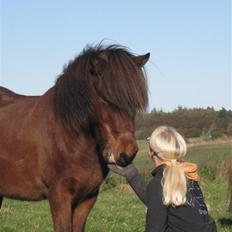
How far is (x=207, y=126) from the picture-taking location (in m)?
33.3

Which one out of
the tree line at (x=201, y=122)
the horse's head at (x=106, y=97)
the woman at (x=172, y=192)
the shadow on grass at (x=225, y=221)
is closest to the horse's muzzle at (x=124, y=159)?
the horse's head at (x=106, y=97)

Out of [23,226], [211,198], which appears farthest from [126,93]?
[211,198]

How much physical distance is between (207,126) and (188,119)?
A: 2086mm

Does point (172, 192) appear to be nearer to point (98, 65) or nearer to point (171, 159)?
point (171, 159)

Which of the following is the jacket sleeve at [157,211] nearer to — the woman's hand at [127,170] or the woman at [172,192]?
the woman at [172,192]

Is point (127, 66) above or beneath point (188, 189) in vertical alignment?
above

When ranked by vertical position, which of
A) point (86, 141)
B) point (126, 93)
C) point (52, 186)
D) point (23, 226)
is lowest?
point (23, 226)

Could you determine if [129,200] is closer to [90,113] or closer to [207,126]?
[90,113]

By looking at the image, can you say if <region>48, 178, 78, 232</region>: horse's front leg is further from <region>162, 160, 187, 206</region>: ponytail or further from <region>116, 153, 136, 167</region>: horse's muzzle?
<region>162, 160, 187, 206</region>: ponytail

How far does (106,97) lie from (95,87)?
0.21 metres

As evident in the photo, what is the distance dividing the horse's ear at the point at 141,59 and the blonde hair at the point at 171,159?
3.79 feet

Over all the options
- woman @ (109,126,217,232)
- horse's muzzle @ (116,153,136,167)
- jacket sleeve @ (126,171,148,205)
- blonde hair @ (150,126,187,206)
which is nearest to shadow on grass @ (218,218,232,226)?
jacket sleeve @ (126,171,148,205)

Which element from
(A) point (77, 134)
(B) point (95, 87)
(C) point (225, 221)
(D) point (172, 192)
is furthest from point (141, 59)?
(C) point (225, 221)

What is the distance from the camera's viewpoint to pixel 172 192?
3.79 metres
